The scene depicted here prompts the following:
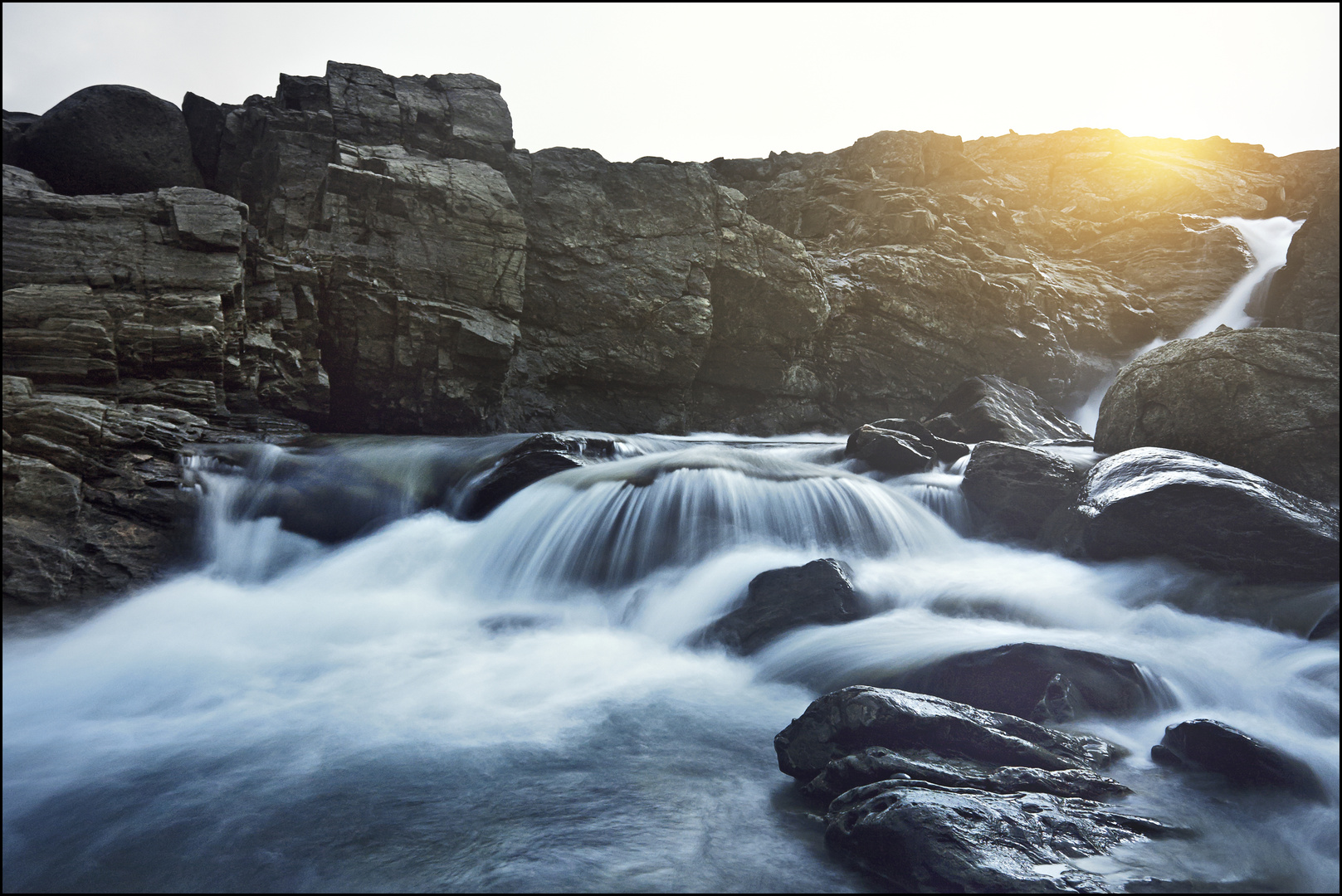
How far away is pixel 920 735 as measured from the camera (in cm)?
439

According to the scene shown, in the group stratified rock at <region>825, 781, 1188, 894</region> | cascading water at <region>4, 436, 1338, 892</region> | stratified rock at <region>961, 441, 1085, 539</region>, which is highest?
stratified rock at <region>961, 441, 1085, 539</region>

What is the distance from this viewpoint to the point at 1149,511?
754cm

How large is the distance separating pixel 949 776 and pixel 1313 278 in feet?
31.2

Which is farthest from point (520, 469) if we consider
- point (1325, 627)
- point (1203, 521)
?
point (1325, 627)

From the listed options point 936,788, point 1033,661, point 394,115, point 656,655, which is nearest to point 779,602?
point 656,655

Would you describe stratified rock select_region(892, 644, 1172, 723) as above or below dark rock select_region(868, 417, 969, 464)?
below

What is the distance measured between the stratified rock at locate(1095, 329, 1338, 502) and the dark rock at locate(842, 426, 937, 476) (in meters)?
2.86

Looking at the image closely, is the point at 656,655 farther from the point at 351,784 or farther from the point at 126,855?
the point at 126,855

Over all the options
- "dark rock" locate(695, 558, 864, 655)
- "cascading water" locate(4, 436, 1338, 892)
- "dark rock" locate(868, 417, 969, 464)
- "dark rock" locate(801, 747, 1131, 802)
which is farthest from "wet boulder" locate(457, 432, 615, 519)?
"dark rock" locate(801, 747, 1131, 802)

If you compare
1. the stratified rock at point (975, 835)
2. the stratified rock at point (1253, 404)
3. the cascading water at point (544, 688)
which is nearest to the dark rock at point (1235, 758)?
the cascading water at point (544, 688)

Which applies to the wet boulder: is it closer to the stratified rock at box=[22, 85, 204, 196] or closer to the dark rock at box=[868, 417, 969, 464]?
the dark rock at box=[868, 417, 969, 464]

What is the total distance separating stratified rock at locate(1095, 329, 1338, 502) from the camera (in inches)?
319

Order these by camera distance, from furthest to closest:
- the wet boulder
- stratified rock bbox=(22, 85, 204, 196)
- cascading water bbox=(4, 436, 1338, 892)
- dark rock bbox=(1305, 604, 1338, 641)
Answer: stratified rock bbox=(22, 85, 204, 196)
the wet boulder
dark rock bbox=(1305, 604, 1338, 641)
cascading water bbox=(4, 436, 1338, 892)

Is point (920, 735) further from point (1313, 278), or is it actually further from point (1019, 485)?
point (1313, 278)
